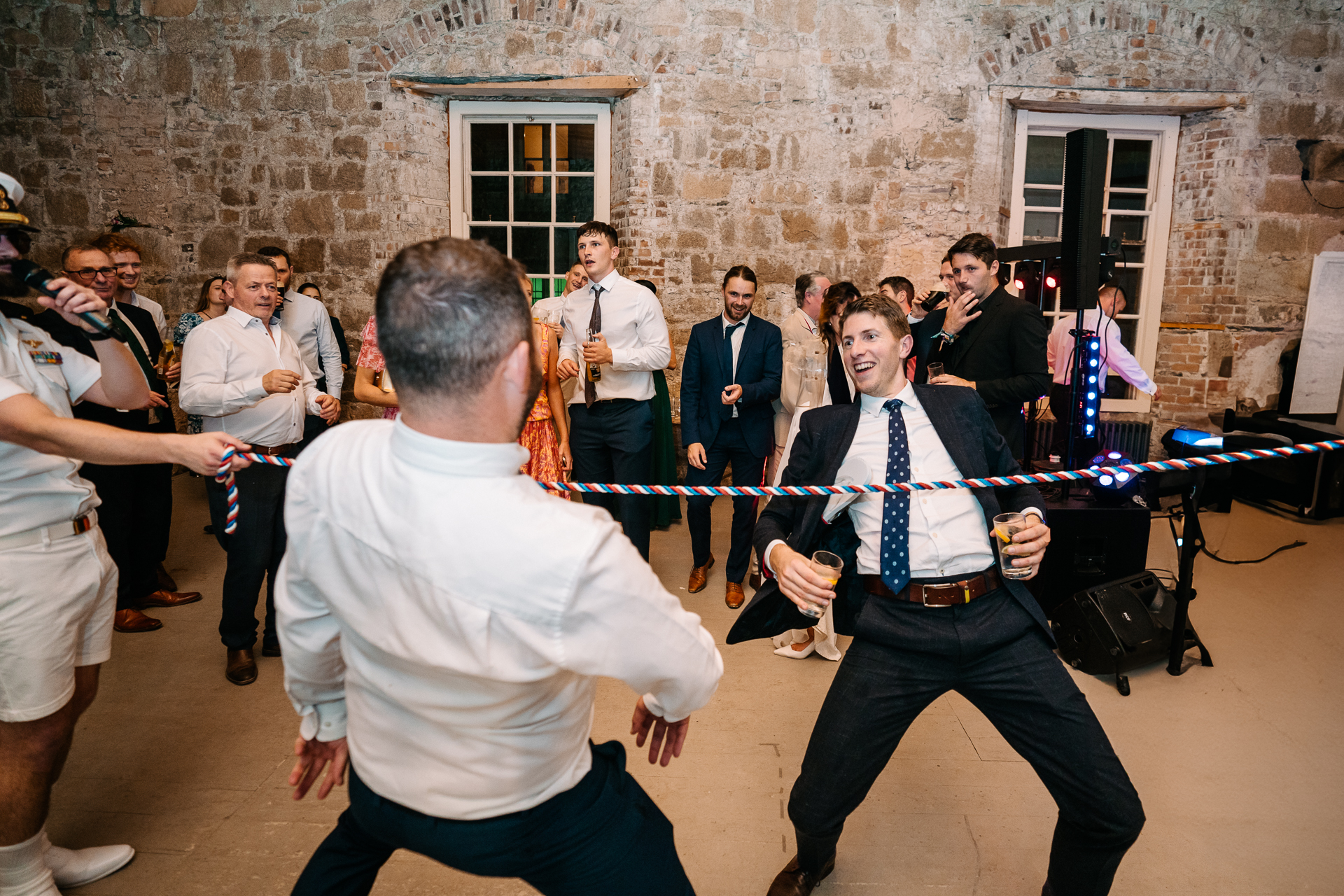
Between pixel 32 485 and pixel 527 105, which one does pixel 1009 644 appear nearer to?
pixel 32 485

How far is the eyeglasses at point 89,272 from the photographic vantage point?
382 cm

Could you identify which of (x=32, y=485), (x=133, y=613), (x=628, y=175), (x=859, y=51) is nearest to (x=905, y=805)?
(x=32, y=485)

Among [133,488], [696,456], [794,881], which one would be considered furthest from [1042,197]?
[133,488]

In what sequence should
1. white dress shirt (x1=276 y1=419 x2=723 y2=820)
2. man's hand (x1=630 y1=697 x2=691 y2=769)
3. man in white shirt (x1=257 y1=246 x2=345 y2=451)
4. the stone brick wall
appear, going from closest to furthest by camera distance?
1. white dress shirt (x1=276 y1=419 x2=723 y2=820)
2. man's hand (x1=630 y1=697 x2=691 y2=769)
3. man in white shirt (x1=257 y1=246 x2=345 y2=451)
4. the stone brick wall

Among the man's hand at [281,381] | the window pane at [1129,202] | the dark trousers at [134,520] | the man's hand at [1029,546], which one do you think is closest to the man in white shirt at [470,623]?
the man's hand at [1029,546]

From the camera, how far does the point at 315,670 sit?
4.71 ft

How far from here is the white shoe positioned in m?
2.21

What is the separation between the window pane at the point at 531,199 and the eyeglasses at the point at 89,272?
374 cm

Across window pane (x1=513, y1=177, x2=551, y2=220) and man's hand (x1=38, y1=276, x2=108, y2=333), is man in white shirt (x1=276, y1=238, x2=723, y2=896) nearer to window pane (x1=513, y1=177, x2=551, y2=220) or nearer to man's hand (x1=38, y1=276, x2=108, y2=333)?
man's hand (x1=38, y1=276, x2=108, y2=333)

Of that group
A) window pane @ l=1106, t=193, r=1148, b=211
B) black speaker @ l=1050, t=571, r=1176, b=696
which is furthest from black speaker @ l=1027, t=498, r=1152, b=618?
window pane @ l=1106, t=193, r=1148, b=211

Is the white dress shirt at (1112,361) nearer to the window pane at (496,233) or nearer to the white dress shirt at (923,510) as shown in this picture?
the white dress shirt at (923,510)

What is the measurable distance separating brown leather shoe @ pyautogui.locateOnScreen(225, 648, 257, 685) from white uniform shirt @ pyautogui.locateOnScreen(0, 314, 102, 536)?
160 cm

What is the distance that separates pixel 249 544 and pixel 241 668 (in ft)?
1.79

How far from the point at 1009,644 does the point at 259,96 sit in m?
7.40
